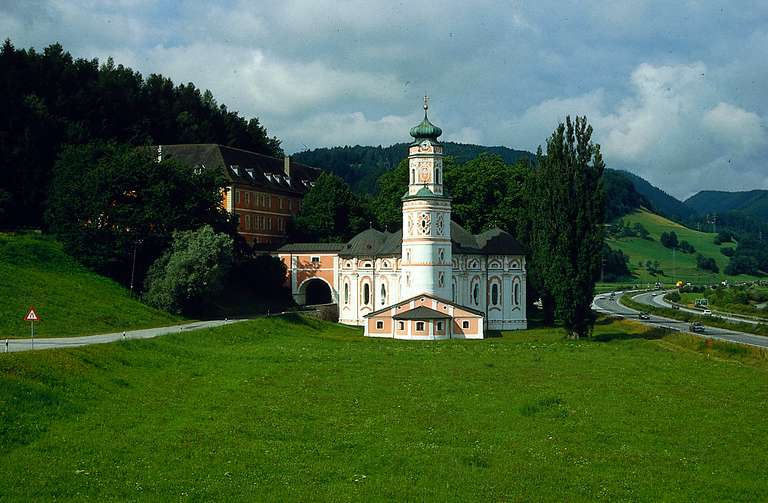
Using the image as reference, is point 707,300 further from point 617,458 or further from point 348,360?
point 617,458

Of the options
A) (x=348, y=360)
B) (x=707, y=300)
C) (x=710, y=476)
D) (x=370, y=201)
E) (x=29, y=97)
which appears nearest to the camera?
(x=710, y=476)

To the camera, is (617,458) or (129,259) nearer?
(617,458)

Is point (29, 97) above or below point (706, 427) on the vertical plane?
above

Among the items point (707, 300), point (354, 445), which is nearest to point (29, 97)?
point (354, 445)

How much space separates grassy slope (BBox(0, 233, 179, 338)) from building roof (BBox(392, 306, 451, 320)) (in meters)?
17.4

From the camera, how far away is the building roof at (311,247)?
91.0 m

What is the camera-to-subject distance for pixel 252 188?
322 ft

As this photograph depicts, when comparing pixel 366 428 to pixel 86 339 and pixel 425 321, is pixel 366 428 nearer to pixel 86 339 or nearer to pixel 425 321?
pixel 86 339

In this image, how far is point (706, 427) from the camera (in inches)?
1123

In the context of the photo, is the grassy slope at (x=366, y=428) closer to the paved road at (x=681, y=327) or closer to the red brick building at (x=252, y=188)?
the paved road at (x=681, y=327)

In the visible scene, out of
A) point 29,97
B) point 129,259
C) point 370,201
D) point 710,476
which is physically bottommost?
point 710,476

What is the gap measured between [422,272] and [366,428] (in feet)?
161

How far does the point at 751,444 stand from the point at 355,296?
6119 centimetres

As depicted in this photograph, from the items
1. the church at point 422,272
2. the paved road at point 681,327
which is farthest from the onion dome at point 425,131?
the paved road at point 681,327
